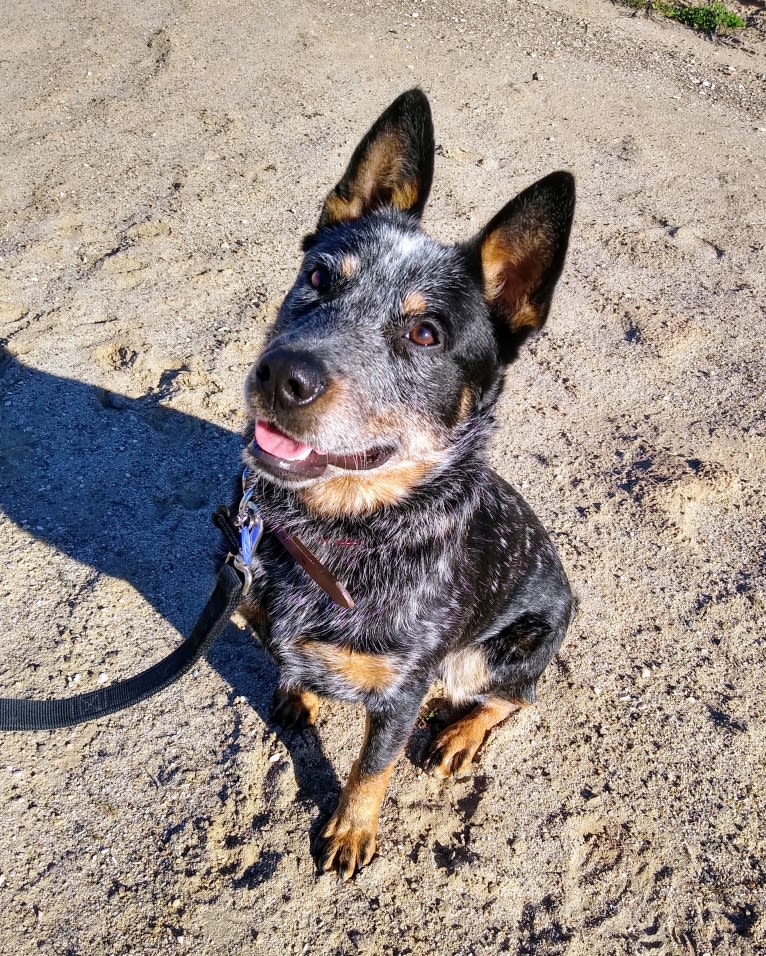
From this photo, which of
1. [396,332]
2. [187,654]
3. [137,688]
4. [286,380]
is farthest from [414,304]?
[137,688]

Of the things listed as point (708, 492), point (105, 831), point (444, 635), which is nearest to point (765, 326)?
point (708, 492)

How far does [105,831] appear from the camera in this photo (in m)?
2.94

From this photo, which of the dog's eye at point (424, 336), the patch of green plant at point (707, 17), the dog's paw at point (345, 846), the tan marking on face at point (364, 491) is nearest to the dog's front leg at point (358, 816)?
the dog's paw at point (345, 846)

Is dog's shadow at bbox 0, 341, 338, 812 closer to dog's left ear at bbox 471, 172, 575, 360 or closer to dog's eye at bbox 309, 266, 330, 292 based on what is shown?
dog's eye at bbox 309, 266, 330, 292

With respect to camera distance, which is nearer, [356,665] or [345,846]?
[356,665]

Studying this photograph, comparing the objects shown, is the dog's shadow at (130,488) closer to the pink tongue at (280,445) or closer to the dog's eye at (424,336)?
the pink tongue at (280,445)

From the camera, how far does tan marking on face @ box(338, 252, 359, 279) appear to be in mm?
2717

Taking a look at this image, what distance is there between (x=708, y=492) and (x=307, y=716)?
286 centimetres

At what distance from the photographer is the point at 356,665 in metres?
2.66

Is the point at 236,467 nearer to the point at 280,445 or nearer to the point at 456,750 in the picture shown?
the point at 280,445

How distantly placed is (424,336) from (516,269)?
42 cm

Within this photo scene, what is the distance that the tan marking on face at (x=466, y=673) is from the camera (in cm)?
326

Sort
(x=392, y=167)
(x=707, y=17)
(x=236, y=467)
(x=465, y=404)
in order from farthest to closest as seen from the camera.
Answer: (x=707, y=17)
(x=236, y=467)
(x=392, y=167)
(x=465, y=404)

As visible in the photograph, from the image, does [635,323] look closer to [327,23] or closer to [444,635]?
[444,635]
